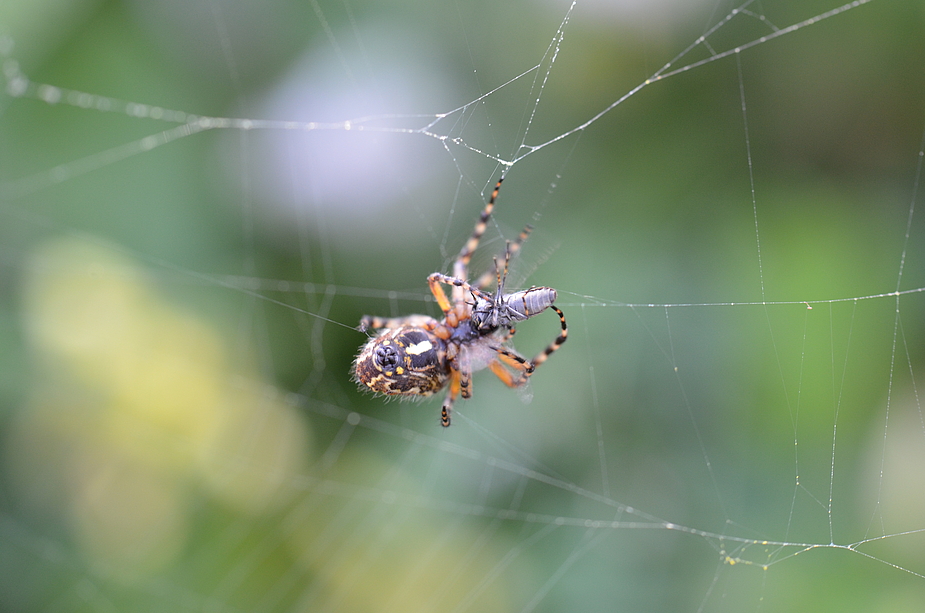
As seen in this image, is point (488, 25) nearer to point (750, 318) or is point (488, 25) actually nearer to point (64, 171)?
point (750, 318)

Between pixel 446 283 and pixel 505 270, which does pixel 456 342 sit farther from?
pixel 505 270

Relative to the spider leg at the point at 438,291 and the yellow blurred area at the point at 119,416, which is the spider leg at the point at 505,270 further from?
the yellow blurred area at the point at 119,416


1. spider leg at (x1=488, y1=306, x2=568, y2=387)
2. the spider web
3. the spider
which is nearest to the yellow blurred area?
the spider web

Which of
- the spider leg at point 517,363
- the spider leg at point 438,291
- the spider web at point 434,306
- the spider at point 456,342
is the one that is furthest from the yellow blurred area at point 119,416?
the spider leg at point 517,363

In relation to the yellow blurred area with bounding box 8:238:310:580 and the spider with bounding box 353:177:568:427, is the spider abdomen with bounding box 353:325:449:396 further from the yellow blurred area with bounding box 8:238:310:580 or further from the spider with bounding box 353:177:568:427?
the yellow blurred area with bounding box 8:238:310:580

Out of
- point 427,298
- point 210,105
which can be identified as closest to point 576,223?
point 427,298

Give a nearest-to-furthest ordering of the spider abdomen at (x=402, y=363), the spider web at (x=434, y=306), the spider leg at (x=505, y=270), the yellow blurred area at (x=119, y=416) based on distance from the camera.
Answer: the spider leg at (x=505, y=270) → the spider abdomen at (x=402, y=363) → the spider web at (x=434, y=306) → the yellow blurred area at (x=119, y=416)
